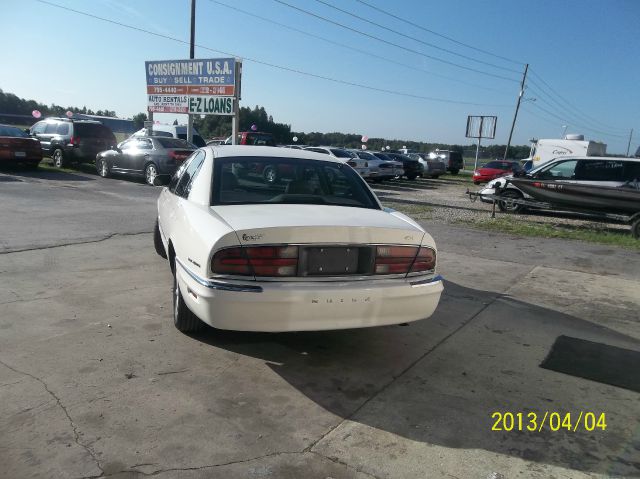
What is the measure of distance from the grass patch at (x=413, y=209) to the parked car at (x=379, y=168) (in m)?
6.02

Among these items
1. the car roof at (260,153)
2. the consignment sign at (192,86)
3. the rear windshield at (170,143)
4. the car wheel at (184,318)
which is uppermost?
the consignment sign at (192,86)

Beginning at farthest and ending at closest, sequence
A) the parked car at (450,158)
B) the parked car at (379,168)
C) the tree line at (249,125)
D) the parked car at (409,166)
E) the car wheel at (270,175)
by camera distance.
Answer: the tree line at (249,125)
the parked car at (450,158)
the parked car at (409,166)
the parked car at (379,168)
the car wheel at (270,175)

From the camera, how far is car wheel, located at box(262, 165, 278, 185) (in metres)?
4.27

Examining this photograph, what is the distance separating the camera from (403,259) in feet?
11.4

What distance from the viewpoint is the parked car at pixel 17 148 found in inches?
626

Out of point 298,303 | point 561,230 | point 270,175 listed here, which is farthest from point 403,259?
point 561,230

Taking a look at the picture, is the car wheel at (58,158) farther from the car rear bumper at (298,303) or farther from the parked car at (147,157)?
the car rear bumper at (298,303)

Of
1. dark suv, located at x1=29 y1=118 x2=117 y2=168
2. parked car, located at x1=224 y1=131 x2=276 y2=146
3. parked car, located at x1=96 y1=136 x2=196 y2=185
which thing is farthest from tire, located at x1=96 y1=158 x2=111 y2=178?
parked car, located at x1=224 y1=131 x2=276 y2=146

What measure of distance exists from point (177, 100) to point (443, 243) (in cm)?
1442

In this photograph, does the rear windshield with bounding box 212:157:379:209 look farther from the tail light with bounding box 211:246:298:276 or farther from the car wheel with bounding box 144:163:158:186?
the car wheel with bounding box 144:163:158:186

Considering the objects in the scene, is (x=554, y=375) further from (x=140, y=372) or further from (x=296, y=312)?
(x=140, y=372)

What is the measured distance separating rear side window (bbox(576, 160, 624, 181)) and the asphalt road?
7789mm

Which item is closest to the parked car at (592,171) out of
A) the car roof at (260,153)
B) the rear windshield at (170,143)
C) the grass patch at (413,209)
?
the grass patch at (413,209)
